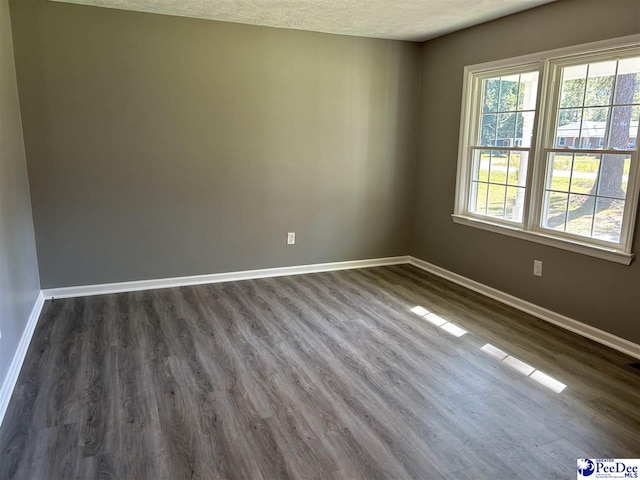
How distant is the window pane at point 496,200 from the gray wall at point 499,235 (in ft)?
0.70

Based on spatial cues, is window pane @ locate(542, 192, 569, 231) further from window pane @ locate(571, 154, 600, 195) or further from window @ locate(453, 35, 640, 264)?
window pane @ locate(571, 154, 600, 195)

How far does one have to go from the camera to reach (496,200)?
4223 mm

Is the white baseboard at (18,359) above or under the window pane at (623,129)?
under

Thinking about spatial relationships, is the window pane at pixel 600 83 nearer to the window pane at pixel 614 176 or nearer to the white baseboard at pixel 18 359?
the window pane at pixel 614 176

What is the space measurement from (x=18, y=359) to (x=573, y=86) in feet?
14.0

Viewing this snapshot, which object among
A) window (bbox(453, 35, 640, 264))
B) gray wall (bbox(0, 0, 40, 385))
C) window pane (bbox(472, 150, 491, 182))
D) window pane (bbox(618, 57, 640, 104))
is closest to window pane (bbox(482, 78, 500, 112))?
window (bbox(453, 35, 640, 264))

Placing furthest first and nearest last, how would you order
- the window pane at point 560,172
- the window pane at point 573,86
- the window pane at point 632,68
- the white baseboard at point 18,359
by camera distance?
the window pane at point 560,172, the window pane at point 573,86, the window pane at point 632,68, the white baseboard at point 18,359

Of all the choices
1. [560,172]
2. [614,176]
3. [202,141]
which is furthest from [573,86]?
[202,141]

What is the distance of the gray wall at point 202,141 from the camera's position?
3.76 meters

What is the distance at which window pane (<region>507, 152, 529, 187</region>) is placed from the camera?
3887 millimetres

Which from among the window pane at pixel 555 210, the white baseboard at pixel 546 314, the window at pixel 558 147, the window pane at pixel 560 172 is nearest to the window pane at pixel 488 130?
the window at pixel 558 147

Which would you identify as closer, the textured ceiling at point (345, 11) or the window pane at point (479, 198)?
the textured ceiling at point (345, 11)

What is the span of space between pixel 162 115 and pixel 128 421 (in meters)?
2.74

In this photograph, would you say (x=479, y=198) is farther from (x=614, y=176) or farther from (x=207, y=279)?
(x=207, y=279)
